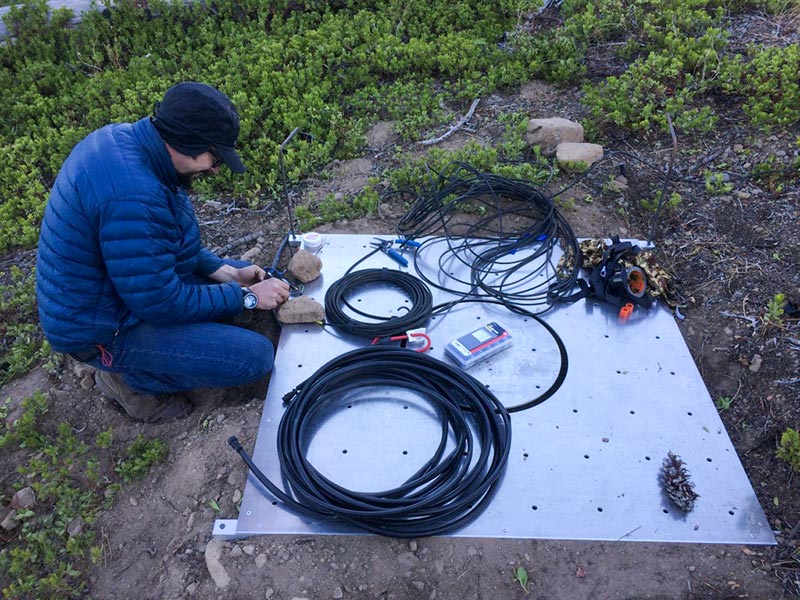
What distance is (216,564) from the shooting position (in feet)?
7.98

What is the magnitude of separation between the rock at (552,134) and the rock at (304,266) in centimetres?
234

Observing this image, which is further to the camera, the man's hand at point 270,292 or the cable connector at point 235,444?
the man's hand at point 270,292

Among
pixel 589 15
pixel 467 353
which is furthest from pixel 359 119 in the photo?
pixel 467 353

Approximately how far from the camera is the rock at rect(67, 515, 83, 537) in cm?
272

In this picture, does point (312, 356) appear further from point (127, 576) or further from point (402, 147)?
point (402, 147)

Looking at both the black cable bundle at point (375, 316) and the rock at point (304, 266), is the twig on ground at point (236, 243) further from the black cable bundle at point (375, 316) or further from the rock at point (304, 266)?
the black cable bundle at point (375, 316)

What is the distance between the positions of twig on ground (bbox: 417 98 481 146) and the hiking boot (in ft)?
10.2

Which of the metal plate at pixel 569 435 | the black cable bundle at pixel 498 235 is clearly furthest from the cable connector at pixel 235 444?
the black cable bundle at pixel 498 235

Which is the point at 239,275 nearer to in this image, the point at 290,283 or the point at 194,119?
the point at 290,283

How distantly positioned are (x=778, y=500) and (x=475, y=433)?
139 centimetres

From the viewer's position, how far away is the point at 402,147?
5.18m

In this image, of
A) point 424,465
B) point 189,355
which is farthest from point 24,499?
point 424,465

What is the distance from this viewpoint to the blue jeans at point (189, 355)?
9.93ft

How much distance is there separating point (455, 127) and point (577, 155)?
3.98 feet
